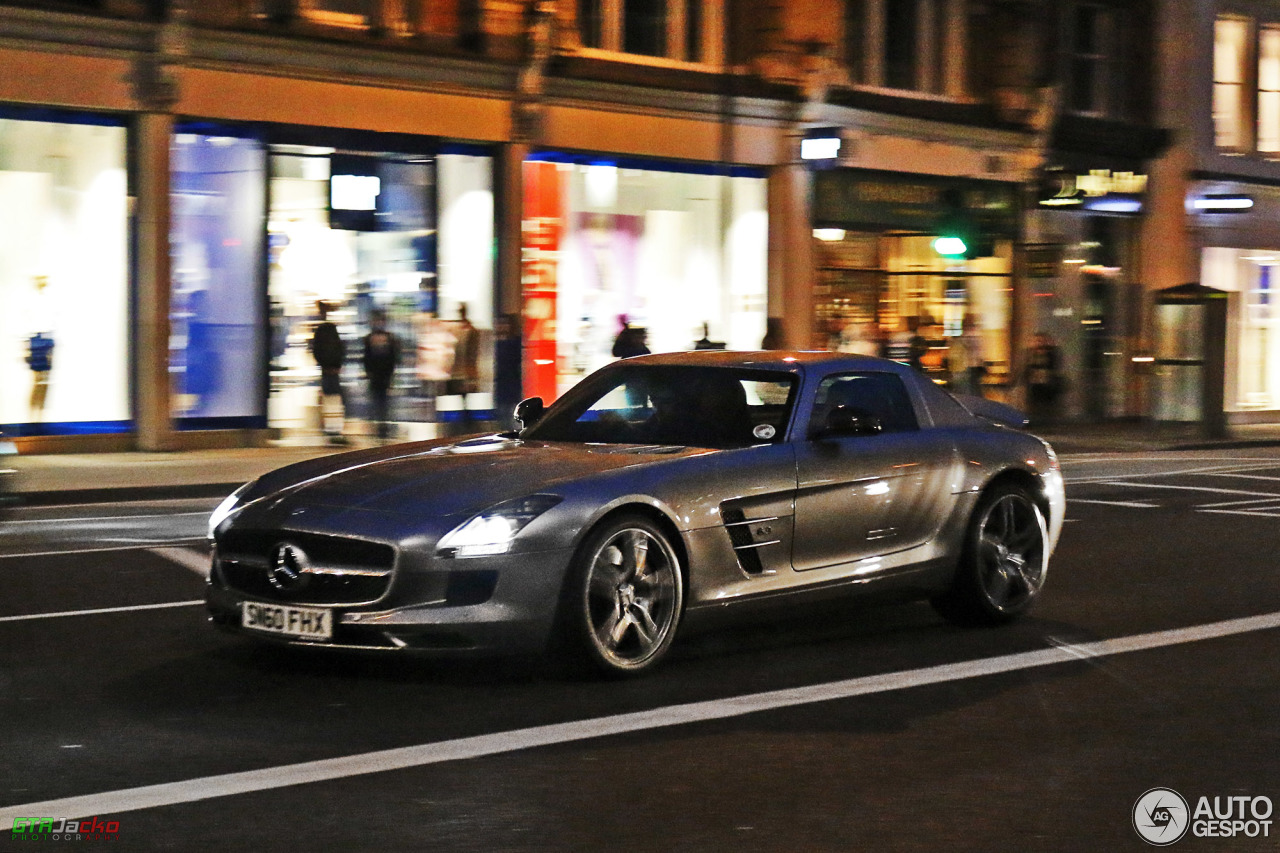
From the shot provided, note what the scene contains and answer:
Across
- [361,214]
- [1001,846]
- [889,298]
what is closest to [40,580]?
[1001,846]

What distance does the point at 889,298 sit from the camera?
3127 cm

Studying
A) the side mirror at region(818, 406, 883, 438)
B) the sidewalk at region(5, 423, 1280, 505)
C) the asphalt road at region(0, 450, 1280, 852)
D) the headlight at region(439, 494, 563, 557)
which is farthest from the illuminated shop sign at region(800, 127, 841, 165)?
the headlight at region(439, 494, 563, 557)

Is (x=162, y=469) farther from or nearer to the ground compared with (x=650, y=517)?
nearer to the ground

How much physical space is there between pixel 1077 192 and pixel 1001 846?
30.2 metres

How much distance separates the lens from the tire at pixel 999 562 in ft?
30.2

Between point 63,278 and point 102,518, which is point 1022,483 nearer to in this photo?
point 102,518

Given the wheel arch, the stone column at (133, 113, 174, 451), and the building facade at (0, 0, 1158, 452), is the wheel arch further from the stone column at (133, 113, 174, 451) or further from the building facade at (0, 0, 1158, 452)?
the stone column at (133, 113, 174, 451)

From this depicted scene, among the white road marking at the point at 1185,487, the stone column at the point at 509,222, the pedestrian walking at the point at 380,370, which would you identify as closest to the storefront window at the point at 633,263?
the stone column at the point at 509,222

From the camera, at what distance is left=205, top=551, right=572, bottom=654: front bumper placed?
7.16m

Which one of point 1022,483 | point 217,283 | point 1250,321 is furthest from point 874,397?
point 1250,321

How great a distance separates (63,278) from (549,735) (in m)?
16.8

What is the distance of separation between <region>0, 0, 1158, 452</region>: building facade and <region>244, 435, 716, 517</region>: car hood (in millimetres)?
13773

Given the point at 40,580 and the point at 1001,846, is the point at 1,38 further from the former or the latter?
the point at 1001,846

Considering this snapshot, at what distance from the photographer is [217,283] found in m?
23.0
